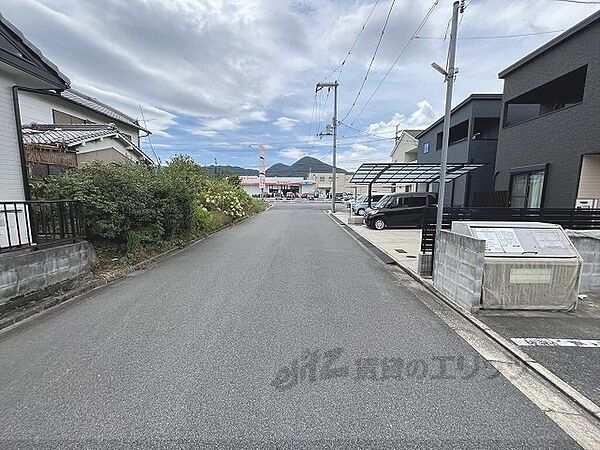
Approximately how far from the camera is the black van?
44.7ft

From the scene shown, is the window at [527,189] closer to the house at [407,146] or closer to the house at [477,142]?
the house at [477,142]

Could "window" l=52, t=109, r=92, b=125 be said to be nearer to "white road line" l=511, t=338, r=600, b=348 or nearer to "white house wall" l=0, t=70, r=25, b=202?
"white house wall" l=0, t=70, r=25, b=202

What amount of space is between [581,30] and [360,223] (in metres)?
10.8

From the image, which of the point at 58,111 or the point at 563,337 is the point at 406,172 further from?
the point at 58,111

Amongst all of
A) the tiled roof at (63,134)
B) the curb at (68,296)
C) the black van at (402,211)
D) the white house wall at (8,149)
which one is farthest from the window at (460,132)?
the white house wall at (8,149)

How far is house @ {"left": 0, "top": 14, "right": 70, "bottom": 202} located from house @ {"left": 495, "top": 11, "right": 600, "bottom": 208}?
1270cm

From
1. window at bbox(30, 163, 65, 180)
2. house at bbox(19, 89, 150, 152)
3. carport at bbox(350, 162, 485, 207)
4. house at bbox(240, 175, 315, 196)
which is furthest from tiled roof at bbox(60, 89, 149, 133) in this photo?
house at bbox(240, 175, 315, 196)

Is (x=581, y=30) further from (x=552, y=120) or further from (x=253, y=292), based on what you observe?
(x=253, y=292)

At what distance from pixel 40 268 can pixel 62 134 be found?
933 centimetres

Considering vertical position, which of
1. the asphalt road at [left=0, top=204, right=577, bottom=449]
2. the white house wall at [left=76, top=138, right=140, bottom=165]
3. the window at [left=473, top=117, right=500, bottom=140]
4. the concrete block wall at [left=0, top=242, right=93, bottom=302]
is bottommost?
the asphalt road at [left=0, top=204, right=577, bottom=449]

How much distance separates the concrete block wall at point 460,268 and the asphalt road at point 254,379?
0.59 meters

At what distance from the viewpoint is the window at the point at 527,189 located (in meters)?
9.82

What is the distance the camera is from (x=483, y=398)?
8.23 feet

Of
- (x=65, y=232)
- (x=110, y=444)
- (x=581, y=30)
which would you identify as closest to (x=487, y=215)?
(x=581, y=30)
